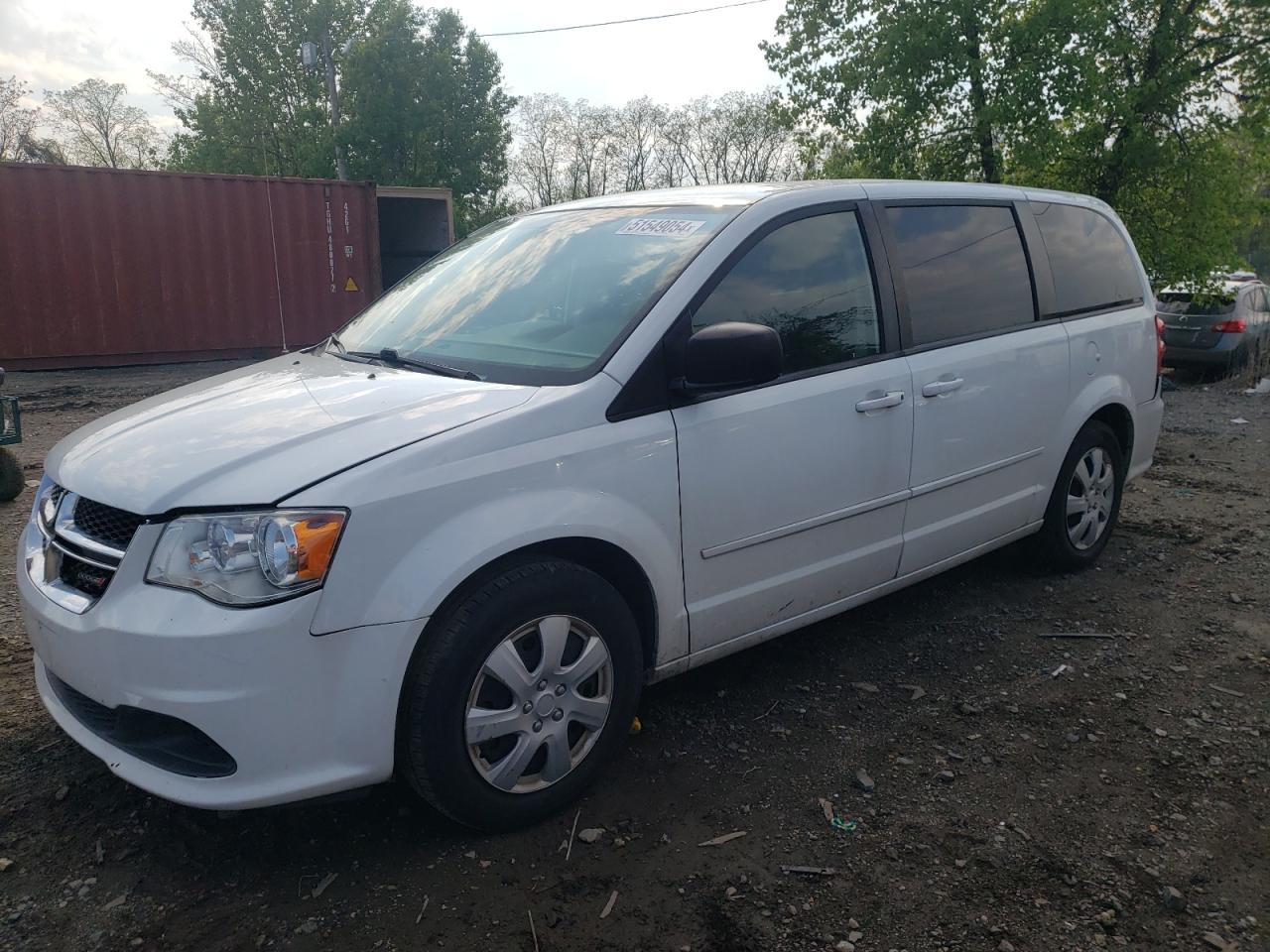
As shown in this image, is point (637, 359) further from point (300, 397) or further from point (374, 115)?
point (374, 115)

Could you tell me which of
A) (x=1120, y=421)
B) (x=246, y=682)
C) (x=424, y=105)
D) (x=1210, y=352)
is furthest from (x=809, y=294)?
(x=424, y=105)

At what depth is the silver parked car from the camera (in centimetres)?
1223

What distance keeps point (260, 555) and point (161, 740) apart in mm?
568

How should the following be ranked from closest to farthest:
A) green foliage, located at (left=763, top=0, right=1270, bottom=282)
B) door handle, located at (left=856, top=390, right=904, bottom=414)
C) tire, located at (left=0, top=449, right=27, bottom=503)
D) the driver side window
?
the driver side window
door handle, located at (left=856, top=390, right=904, bottom=414)
tire, located at (left=0, top=449, right=27, bottom=503)
green foliage, located at (left=763, top=0, right=1270, bottom=282)

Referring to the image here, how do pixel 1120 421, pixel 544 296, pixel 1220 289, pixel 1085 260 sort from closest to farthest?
pixel 544 296, pixel 1085 260, pixel 1120 421, pixel 1220 289

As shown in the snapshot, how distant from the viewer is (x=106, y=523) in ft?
7.85

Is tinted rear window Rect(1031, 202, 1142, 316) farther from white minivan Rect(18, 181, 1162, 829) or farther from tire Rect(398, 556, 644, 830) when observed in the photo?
tire Rect(398, 556, 644, 830)

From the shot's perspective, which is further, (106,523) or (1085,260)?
(1085,260)

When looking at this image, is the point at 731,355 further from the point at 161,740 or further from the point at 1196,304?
the point at 1196,304

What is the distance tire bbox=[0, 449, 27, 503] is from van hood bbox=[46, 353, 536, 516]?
352cm

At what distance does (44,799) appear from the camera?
9.04ft

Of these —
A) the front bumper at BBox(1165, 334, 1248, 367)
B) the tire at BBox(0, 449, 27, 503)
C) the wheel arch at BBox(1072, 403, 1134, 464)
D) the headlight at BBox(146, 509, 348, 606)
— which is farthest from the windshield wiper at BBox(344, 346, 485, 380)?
the front bumper at BBox(1165, 334, 1248, 367)

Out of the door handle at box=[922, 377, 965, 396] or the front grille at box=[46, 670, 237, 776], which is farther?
the door handle at box=[922, 377, 965, 396]

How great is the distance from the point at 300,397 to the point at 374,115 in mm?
27573
